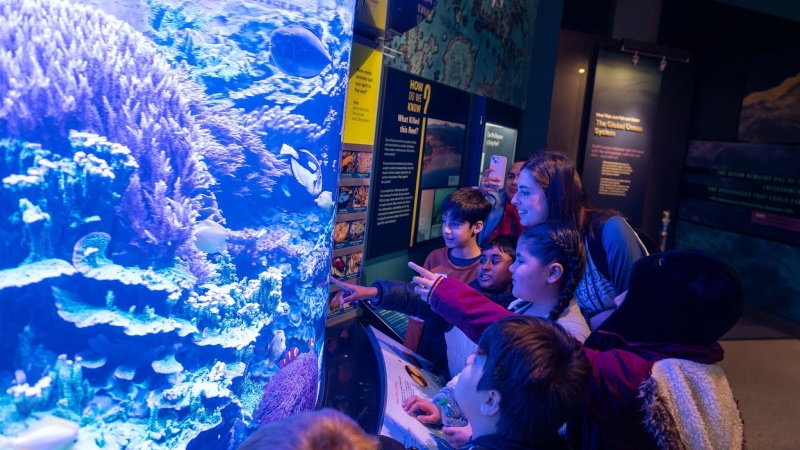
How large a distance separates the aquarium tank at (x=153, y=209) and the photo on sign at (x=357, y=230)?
1.77 metres

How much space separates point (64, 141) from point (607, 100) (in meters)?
7.87

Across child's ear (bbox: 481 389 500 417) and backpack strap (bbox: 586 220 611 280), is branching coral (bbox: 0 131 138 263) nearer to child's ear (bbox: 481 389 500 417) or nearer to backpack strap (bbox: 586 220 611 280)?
child's ear (bbox: 481 389 500 417)

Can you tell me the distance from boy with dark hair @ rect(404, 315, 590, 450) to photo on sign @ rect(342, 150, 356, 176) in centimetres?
175

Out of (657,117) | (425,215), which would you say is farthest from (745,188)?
(425,215)

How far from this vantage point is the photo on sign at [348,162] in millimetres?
3145

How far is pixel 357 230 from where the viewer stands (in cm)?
346

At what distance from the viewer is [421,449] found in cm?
171

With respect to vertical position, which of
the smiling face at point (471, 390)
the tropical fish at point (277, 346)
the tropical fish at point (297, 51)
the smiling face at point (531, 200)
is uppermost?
the tropical fish at point (297, 51)

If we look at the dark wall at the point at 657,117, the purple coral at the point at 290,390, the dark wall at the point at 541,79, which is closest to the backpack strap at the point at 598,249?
the purple coral at the point at 290,390

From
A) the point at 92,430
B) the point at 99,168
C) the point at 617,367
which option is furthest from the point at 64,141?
the point at 617,367

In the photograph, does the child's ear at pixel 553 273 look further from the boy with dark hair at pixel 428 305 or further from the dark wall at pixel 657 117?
the dark wall at pixel 657 117

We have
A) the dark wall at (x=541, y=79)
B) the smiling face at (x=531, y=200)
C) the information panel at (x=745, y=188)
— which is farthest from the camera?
the information panel at (x=745, y=188)

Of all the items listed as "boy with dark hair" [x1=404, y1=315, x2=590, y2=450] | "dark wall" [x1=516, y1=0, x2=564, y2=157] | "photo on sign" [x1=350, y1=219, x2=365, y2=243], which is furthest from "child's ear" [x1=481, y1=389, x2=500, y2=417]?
"dark wall" [x1=516, y1=0, x2=564, y2=157]

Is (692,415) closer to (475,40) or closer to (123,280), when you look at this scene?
(123,280)
